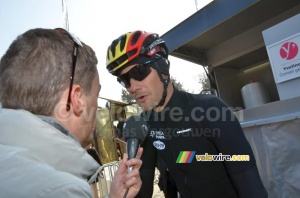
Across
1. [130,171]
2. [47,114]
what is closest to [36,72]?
[47,114]

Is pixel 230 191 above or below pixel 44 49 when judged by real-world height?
below

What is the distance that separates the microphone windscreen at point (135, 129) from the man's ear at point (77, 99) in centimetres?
83

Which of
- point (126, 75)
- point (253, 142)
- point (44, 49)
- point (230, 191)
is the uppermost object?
point (126, 75)

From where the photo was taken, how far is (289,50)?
335 cm

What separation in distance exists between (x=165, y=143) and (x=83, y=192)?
5.87 ft

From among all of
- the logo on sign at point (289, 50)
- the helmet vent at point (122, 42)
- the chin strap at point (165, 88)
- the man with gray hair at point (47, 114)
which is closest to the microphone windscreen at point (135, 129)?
the chin strap at point (165, 88)

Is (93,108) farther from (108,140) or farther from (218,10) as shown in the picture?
(108,140)

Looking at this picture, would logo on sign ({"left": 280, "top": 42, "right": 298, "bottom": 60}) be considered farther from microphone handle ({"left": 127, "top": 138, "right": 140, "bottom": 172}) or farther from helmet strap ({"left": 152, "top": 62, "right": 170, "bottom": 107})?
microphone handle ({"left": 127, "top": 138, "right": 140, "bottom": 172})

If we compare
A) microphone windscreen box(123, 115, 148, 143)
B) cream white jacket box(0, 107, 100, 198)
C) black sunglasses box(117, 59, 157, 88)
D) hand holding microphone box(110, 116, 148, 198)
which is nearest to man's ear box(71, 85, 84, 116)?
cream white jacket box(0, 107, 100, 198)

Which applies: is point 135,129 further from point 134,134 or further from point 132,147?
point 132,147

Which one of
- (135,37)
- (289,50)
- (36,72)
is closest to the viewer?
(36,72)

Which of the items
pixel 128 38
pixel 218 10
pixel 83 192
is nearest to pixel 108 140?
pixel 218 10

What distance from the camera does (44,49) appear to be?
1.20 meters

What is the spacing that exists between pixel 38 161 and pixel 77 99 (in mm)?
502
